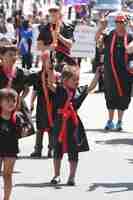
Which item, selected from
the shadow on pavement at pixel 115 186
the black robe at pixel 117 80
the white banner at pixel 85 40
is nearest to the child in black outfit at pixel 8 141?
the shadow on pavement at pixel 115 186

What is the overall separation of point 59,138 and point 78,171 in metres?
0.98

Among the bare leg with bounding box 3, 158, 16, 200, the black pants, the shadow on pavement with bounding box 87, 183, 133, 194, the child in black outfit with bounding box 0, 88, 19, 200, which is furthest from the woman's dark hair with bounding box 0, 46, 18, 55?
the black pants

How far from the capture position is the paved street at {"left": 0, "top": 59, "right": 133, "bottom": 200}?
351 inches

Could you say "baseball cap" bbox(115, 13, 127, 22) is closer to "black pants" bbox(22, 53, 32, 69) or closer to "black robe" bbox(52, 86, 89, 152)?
"black robe" bbox(52, 86, 89, 152)

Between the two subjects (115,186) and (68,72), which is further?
(115,186)

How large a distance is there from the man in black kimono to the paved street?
14.0 inches

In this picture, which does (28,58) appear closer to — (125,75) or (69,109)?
(125,75)

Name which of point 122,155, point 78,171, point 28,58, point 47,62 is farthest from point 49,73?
point 28,58

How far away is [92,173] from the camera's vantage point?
1015cm

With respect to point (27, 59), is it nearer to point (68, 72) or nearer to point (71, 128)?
point (71, 128)

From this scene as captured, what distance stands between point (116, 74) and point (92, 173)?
394 cm

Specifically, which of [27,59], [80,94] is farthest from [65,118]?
[27,59]

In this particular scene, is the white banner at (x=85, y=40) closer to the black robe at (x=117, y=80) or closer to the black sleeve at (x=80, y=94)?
the black robe at (x=117, y=80)

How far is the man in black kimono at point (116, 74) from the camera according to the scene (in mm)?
13602
